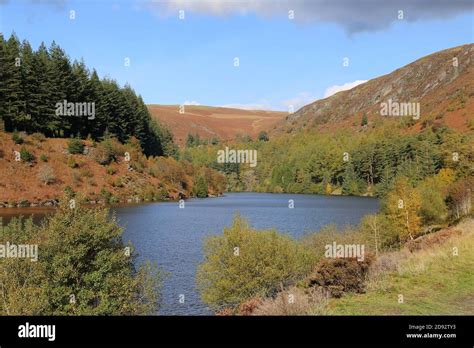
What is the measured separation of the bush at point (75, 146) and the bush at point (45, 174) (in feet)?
30.8

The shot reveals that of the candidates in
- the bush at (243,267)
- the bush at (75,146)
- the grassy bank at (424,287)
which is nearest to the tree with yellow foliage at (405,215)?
the grassy bank at (424,287)

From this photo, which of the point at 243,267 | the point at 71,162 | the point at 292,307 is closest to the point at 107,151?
the point at 71,162

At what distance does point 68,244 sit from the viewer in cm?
2164

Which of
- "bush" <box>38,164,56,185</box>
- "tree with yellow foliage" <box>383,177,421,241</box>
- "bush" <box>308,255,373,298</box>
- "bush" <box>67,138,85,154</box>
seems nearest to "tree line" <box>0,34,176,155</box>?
"bush" <box>67,138,85,154</box>

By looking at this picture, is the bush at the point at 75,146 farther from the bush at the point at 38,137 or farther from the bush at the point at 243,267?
the bush at the point at 243,267

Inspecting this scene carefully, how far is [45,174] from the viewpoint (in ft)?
294

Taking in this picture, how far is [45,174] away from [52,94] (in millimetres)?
21162

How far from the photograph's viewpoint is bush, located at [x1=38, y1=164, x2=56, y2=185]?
89.9 m

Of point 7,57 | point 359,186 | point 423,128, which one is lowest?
point 359,186

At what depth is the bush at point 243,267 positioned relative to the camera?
25.8 m

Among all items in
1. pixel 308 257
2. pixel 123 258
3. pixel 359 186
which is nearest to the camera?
pixel 123 258

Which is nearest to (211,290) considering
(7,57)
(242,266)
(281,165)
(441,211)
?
(242,266)
